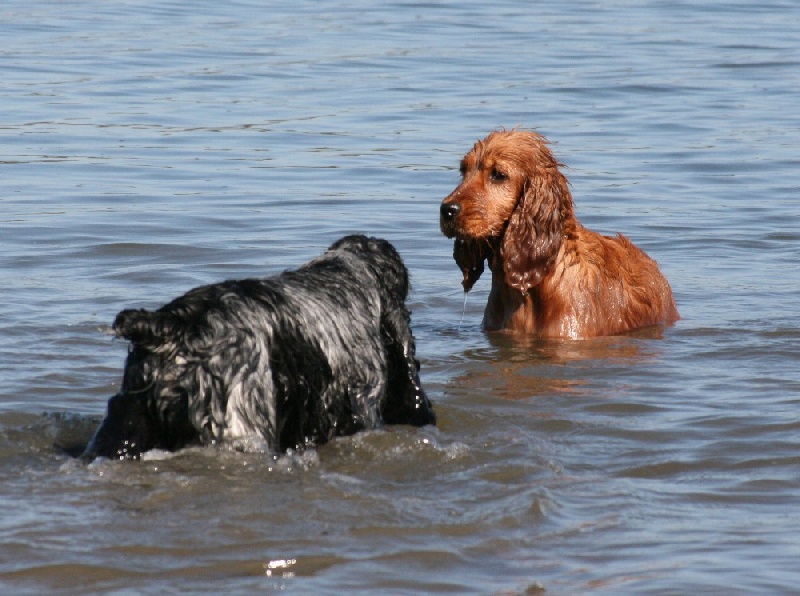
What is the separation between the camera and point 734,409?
7605 millimetres

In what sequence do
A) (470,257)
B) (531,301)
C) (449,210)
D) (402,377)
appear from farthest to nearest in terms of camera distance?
1. (470,257)
2. (531,301)
3. (449,210)
4. (402,377)

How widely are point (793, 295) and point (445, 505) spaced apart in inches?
198

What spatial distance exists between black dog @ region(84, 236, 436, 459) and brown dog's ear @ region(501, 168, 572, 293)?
2214 mm

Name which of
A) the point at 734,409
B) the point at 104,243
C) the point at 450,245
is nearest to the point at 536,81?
the point at 450,245

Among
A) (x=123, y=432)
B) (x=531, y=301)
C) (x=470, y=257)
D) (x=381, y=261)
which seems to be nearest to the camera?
(x=123, y=432)

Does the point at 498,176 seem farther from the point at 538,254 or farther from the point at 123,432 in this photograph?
the point at 123,432

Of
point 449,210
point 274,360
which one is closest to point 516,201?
point 449,210

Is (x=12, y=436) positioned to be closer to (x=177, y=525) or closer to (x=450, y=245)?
(x=177, y=525)

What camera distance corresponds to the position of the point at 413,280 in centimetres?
1076

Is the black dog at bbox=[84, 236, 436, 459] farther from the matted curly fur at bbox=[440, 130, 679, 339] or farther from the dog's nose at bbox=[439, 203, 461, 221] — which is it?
the matted curly fur at bbox=[440, 130, 679, 339]

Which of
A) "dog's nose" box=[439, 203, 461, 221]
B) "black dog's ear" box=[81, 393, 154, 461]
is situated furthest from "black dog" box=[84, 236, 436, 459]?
"dog's nose" box=[439, 203, 461, 221]

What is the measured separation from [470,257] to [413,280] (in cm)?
128

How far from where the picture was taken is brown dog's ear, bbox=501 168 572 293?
904 cm

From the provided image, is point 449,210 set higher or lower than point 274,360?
higher
